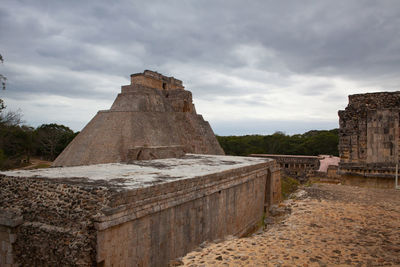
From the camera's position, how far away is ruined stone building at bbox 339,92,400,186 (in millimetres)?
7547

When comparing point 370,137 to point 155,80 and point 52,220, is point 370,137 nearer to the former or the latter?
point 52,220

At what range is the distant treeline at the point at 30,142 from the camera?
22.4 metres

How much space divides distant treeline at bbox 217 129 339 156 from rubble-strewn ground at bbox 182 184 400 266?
29.6 m

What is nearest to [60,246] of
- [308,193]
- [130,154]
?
[308,193]

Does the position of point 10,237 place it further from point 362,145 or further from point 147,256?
point 362,145

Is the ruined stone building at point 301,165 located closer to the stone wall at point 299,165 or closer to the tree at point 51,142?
the stone wall at point 299,165

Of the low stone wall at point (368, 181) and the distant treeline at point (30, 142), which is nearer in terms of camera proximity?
the low stone wall at point (368, 181)

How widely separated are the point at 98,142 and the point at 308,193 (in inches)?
371

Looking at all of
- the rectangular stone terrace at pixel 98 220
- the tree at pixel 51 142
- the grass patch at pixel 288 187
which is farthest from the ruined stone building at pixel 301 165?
the tree at pixel 51 142

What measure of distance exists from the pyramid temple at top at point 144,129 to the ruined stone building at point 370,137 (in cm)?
649

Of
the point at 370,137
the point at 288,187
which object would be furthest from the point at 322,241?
the point at 288,187

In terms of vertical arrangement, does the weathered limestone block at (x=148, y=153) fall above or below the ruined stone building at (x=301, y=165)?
above

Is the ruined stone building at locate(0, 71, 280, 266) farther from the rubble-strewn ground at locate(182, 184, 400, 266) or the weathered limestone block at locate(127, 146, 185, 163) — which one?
the weathered limestone block at locate(127, 146, 185, 163)

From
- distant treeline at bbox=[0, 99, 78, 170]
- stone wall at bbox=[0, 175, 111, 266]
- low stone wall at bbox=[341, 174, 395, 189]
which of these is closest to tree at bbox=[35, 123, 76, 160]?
distant treeline at bbox=[0, 99, 78, 170]
